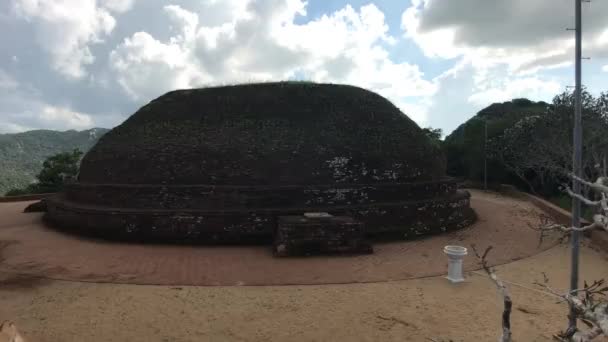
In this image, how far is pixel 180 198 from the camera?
405 inches

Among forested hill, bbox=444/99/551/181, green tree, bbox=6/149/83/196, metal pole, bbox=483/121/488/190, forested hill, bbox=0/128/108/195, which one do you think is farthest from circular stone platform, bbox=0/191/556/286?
forested hill, bbox=0/128/108/195

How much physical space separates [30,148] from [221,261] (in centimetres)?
7582

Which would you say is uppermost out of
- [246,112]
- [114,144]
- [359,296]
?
[246,112]

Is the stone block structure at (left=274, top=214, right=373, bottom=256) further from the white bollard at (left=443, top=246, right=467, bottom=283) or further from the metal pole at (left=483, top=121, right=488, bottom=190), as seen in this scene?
the metal pole at (left=483, top=121, right=488, bottom=190)

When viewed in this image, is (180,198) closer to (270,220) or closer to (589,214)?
(270,220)

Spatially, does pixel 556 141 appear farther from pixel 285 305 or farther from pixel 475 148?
pixel 285 305

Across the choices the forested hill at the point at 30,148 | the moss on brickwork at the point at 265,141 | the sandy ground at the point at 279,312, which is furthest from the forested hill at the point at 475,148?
the forested hill at the point at 30,148

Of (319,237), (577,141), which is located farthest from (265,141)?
(577,141)

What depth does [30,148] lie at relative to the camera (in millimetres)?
70125

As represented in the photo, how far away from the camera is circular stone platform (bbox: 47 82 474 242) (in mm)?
10047

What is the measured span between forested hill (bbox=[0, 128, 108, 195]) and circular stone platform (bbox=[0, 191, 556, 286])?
36.3 metres

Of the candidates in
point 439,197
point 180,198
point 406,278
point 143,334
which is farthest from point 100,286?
point 439,197

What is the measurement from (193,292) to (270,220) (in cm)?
334

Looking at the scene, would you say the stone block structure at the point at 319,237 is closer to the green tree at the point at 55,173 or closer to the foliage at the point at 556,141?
the foliage at the point at 556,141
